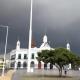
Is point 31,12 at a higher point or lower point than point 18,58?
higher

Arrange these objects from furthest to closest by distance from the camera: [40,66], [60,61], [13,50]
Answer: [13,50], [40,66], [60,61]

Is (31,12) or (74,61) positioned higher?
(31,12)

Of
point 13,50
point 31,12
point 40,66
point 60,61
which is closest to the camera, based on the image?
point 60,61

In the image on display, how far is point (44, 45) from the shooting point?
142 meters

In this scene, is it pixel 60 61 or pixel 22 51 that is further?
pixel 22 51

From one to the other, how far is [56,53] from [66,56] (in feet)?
8.24

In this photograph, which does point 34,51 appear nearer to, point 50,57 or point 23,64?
point 23,64

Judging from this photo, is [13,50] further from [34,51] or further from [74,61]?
[74,61]

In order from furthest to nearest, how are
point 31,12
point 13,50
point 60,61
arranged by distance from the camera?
point 13,50 → point 31,12 → point 60,61

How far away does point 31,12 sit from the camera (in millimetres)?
69125

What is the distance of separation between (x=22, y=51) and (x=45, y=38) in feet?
53.1

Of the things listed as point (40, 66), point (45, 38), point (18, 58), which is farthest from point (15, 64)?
point (45, 38)

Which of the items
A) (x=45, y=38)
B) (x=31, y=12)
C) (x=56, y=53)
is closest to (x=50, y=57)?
(x=56, y=53)

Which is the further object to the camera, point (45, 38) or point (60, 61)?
point (45, 38)
